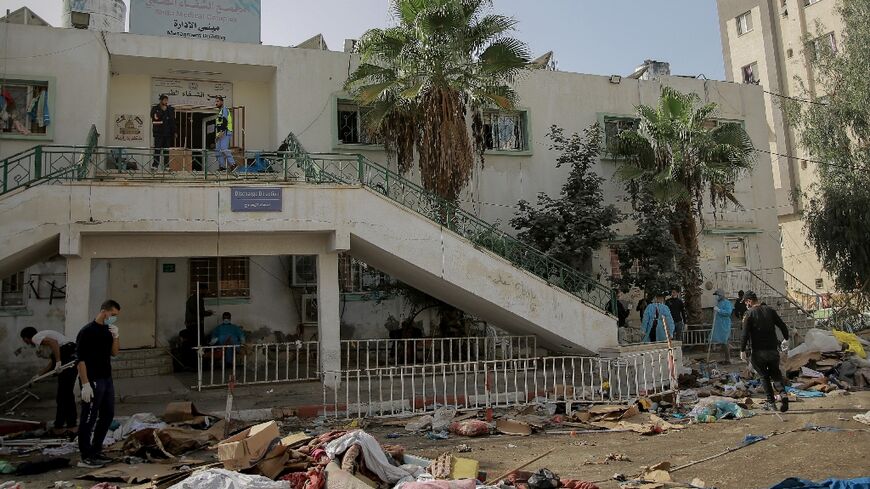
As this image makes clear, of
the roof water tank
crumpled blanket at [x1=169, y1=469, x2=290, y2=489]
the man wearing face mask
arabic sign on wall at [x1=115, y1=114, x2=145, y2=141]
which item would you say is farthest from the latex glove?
the roof water tank

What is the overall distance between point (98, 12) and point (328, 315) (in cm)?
1070

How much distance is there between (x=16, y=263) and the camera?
10727 millimetres

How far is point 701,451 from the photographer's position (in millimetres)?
7211

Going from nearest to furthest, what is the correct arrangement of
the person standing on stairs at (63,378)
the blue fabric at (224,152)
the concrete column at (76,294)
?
the person standing on stairs at (63,378) < the concrete column at (76,294) < the blue fabric at (224,152)

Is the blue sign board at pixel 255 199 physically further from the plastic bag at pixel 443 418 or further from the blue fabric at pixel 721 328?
the blue fabric at pixel 721 328

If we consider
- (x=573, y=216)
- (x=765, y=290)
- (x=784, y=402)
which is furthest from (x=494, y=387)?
(x=765, y=290)

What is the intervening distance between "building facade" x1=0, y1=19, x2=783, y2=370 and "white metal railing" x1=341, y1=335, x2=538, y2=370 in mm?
1150

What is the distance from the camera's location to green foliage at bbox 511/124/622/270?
49.3ft

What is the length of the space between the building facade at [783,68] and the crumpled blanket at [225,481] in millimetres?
31237

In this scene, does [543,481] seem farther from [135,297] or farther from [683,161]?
[683,161]

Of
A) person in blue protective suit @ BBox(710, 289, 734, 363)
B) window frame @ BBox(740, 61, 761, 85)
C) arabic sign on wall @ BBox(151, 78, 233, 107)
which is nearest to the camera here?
person in blue protective suit @ BBox(710, 289, 734, 363)

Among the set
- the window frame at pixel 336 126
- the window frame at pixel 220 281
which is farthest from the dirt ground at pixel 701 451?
the window frame at pixel 336 126

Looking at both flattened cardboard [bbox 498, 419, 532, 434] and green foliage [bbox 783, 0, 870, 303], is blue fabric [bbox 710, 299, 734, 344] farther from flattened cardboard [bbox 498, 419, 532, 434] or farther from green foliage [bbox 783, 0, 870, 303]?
green foliage [bbox 783, 0, 870, 303]

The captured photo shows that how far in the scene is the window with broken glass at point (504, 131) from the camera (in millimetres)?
16578
